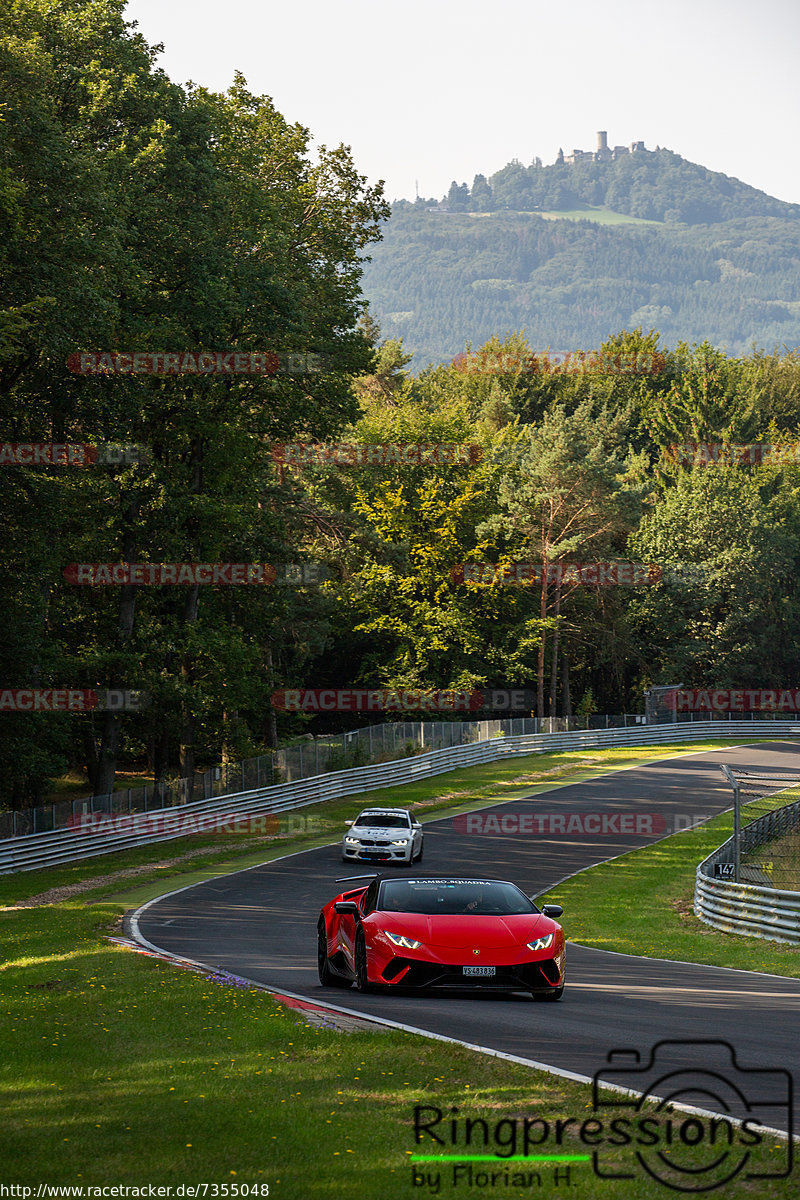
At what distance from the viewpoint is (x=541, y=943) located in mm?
11766

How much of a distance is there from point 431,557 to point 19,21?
42.8m

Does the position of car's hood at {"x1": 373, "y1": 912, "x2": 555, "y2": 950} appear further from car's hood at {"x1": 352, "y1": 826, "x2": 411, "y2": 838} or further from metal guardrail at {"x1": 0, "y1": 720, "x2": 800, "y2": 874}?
metal guardrail at {"x1": 0, "y1": 720, "x2": 800, "y2": 874}

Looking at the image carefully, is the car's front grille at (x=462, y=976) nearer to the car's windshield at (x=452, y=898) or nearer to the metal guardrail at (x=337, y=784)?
the car's windshield at (x=452, y=898)

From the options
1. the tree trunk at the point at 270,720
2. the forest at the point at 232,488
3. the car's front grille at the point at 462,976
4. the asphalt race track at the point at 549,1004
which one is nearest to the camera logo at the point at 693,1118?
the asphalt race track at the point at 549,1004

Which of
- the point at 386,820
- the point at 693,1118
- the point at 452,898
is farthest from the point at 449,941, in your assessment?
the point at 386,820

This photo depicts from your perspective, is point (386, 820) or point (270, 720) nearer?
point (386, 820)

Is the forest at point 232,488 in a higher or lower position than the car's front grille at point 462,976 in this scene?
higher

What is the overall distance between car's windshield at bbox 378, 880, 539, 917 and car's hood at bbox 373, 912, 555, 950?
6.0 inches

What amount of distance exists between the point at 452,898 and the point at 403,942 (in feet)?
3.29

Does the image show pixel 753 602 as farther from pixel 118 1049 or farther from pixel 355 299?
pixel 118 1049

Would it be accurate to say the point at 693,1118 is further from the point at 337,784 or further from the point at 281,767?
the point at 337,784

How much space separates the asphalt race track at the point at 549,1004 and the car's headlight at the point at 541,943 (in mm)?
536

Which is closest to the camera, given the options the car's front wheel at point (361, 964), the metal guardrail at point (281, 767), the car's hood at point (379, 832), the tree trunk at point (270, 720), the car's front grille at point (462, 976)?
the car's front grille at point (462, 976)

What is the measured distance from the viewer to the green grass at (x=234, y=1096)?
606cm
